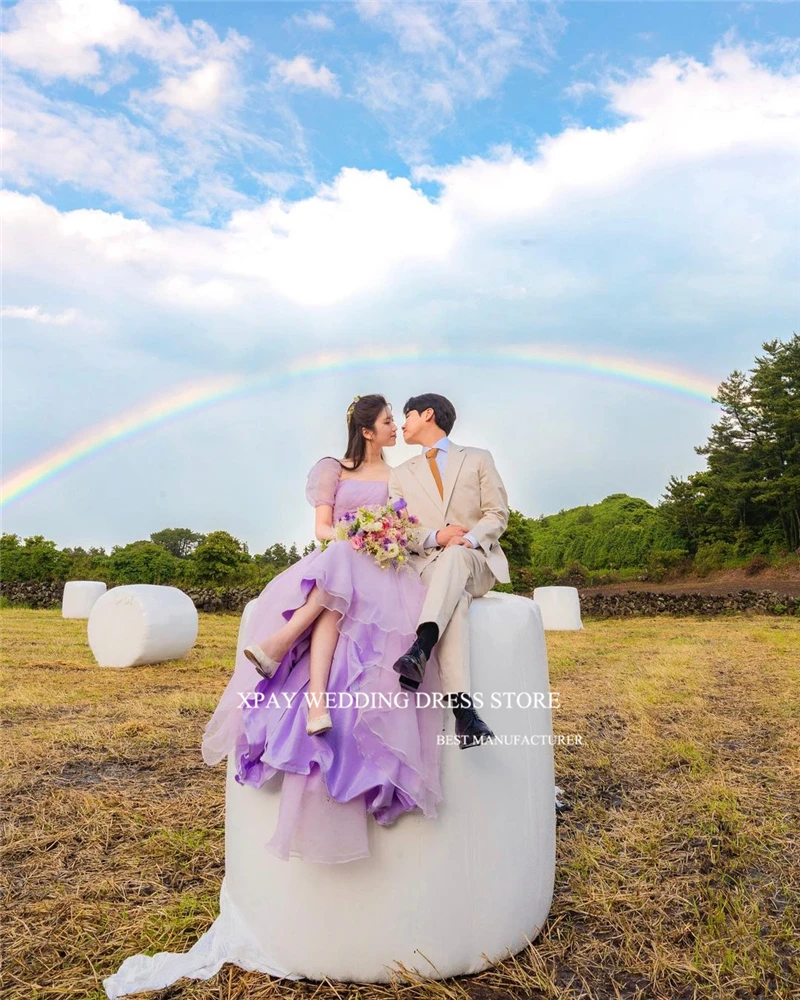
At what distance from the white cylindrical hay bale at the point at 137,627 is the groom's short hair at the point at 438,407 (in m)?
6.86

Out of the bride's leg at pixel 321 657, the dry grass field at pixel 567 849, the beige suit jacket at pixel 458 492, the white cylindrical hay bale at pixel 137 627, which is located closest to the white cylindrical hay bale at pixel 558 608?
the dry grass field at pixel 567 849

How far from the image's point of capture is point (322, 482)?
365cm

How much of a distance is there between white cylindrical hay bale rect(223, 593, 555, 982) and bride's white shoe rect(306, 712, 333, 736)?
24 centimetres

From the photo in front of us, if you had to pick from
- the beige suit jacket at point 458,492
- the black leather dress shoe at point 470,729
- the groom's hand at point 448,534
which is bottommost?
the black leather dress shoe at point 470,729

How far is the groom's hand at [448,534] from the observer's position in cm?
318

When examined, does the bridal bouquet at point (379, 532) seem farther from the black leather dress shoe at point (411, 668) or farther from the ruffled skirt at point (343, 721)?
the black leather dress shoe at point (411, 668)

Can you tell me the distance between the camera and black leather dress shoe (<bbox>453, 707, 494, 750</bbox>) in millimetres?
2502

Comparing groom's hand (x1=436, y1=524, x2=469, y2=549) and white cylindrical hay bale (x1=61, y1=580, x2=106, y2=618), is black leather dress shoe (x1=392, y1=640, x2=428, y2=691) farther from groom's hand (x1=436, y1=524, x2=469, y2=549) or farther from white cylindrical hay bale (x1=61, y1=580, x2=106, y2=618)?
white cylindrical hay bale (x1=61, y1=580, x2=106, y2=618)

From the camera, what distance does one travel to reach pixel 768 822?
13.0ft

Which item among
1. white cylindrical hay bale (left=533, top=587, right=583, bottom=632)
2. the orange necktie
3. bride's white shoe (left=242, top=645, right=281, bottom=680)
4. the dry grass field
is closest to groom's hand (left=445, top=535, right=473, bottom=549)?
the orange necktie

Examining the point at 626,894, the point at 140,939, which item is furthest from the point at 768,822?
the point at 140,939

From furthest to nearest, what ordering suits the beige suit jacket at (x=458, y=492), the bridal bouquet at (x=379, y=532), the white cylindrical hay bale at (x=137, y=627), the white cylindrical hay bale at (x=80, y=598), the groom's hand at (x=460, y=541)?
1. the white cylindrical hay bale at (x=80, y=598)
2. the white cylindrical hay bale at (x=137, y=627)
3. the beige suit jacket at (x=458, y=492)
4. the groom's hand at (x=460, y=541)
5. the bridal bouquet at (x=379, y=532)

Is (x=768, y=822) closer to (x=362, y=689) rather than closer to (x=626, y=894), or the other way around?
(x=626, y=894)

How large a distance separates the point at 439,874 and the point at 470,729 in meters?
0.48
